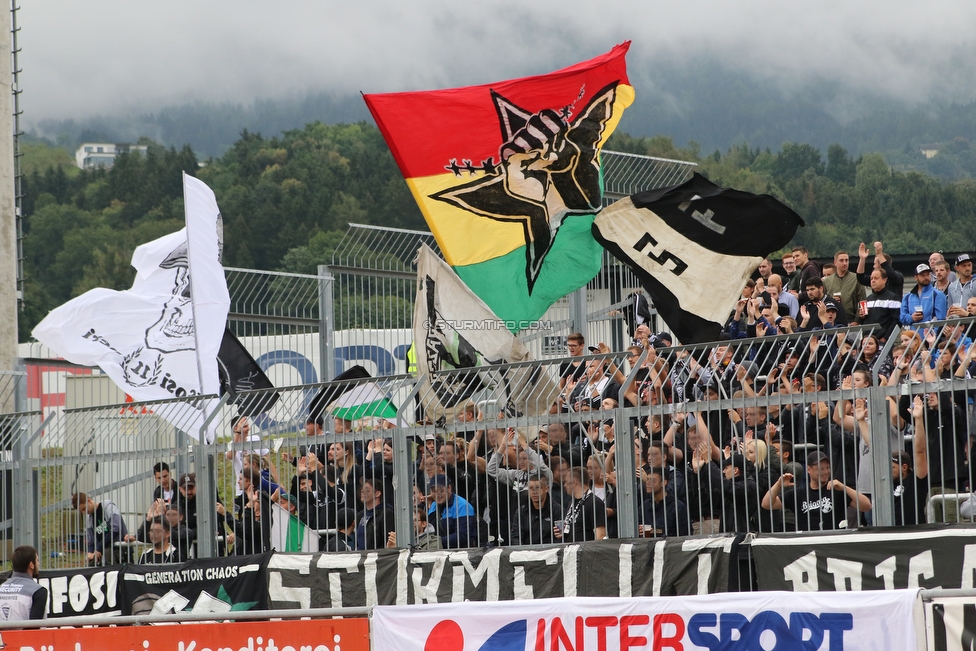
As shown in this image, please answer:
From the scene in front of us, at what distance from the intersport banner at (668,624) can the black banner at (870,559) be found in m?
1.60

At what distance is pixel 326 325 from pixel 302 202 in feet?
288

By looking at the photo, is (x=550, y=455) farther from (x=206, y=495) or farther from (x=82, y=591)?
(x=82, y=591)

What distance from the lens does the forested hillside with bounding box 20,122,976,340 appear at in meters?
99.6

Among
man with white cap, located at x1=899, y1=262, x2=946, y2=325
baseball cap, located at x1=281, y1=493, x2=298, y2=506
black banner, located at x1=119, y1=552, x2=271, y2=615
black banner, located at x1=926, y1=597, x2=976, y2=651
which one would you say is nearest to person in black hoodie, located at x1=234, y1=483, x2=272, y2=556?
baseball cap, located at x1=281, y1=493, x2=298, y2=506

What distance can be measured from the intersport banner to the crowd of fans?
2.00m

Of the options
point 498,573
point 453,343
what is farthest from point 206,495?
point 498,573

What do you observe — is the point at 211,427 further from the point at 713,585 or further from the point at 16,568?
the point at 713,585

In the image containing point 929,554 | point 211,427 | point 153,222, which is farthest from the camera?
point 153,222

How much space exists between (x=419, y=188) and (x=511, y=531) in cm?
341

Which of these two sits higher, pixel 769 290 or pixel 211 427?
pixel 769 290

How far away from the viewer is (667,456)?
11227 millimetres

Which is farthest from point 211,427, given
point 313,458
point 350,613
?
point 350,613

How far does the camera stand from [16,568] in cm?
1176

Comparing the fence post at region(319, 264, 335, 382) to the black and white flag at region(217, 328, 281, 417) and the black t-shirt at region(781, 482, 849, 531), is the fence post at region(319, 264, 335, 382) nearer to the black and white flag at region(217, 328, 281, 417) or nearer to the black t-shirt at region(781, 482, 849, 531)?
the black and white flag at region(217, 328, 281, 417)
